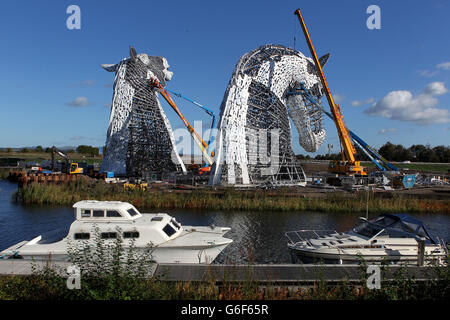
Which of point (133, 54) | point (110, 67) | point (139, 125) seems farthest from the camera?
point (139, 125)

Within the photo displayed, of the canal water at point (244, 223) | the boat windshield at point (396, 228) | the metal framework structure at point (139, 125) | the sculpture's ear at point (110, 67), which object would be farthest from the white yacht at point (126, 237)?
the sculpture's ear at point (110, 67)

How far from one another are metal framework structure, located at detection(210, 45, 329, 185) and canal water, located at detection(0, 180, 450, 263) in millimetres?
9101

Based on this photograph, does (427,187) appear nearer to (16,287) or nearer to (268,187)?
(268,187)

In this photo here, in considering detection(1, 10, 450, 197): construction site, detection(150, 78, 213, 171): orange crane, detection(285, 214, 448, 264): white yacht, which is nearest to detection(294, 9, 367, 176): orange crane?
detection(1, 10, 450, 197): construction site

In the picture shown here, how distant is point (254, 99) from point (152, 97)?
17.5 metres

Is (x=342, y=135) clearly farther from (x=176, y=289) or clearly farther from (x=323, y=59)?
(x=176, y=289)

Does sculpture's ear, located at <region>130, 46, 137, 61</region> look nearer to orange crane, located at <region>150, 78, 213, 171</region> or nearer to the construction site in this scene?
the construction site

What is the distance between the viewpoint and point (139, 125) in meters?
46.5

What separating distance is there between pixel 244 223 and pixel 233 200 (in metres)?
5.46

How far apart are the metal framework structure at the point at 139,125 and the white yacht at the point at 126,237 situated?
1249 inches

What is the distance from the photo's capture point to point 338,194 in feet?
98.4

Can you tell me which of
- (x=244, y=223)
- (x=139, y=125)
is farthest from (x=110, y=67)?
(x=244, y=223)

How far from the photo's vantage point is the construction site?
111 ft
